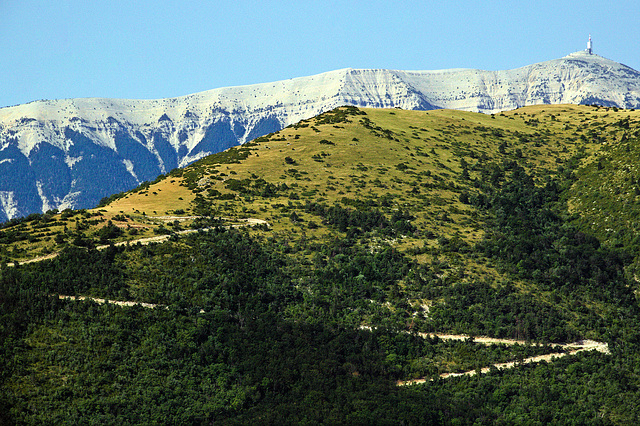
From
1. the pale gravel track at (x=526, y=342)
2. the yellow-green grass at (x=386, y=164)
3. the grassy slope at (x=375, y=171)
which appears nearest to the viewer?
the pale gravel track at (x=526, y=342)

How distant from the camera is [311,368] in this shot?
226 feet

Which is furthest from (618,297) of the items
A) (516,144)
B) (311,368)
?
(516,144)

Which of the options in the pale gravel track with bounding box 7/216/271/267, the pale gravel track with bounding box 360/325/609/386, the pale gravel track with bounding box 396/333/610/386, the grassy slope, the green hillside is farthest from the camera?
the grassy slope

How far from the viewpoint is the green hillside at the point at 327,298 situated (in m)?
63.8

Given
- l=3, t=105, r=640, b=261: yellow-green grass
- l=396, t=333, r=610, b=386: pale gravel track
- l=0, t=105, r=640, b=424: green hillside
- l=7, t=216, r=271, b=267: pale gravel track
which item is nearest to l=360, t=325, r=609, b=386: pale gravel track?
l=396, t=333, r=610, b=386: pale gravel track

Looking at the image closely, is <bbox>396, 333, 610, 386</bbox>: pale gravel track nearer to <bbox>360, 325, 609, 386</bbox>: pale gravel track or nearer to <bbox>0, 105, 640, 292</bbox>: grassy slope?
<bbox>360, 325, 609, 386</bbox>: pale gravel track

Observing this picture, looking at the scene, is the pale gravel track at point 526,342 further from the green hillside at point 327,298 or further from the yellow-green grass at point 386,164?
the yellow-green grass at point 386,164

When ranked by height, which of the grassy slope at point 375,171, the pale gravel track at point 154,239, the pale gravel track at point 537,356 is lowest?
the pale gravel track at point 537,356

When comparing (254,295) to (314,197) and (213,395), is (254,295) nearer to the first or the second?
(213,395)

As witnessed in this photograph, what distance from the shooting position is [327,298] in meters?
82.2

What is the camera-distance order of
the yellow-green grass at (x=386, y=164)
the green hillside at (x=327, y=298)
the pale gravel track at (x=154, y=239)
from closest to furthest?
the green hillside at (x=327, y=298)
the pale gravel track at (x=154, y=239)
the yellow-green grass at (x=386, y=164)

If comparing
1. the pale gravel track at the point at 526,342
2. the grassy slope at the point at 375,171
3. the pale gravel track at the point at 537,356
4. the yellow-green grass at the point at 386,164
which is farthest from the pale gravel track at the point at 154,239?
the pale gravel track at the point at 537,356

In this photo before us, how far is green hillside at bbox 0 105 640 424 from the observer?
63.8 m

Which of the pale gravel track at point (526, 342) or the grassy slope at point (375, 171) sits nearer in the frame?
the pale gravel track at point (526, 342)
